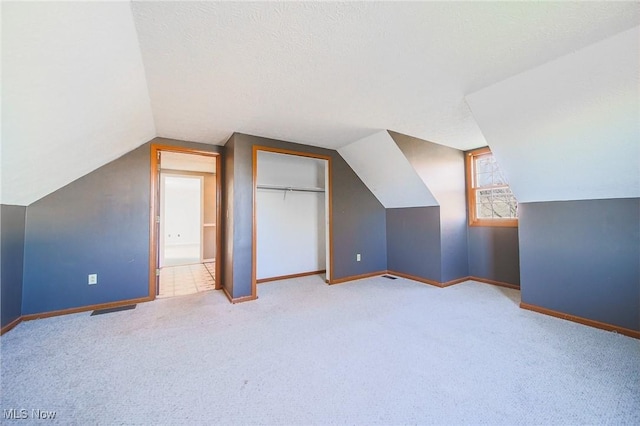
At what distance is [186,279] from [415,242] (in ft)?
13.0

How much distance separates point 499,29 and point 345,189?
2.93m

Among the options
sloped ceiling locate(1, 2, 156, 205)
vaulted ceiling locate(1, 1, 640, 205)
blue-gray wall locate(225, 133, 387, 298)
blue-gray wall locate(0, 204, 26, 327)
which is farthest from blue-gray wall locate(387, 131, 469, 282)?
blue-gray wall locate(0, 204, 26, 327)

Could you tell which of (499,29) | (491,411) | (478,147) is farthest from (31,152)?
(478,147)

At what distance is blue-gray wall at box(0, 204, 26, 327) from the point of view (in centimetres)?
222

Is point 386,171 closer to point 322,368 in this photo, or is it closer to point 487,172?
point 487,172

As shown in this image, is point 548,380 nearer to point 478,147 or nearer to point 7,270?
point 478,147

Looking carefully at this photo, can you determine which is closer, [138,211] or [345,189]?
[138,211]

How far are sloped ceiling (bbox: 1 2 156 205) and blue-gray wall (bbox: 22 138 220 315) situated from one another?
285 millimetres

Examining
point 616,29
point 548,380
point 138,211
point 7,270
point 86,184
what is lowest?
point 548,380

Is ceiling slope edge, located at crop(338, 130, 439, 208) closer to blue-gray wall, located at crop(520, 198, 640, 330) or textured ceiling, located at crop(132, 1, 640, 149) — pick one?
textured ceiling, located at crop(132, 1, 640, 149)

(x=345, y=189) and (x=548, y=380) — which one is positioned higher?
(x=345, y=189)

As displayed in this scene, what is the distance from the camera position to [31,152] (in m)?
1.81

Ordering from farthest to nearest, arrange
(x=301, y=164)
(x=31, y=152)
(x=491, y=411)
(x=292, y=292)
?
1. (x=301, y=164)
2. (x=292, y=292)
3. (x=31, y=152)
4. (x=491, y=411)

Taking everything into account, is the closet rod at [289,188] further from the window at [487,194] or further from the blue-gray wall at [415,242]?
the window at [487,194]
